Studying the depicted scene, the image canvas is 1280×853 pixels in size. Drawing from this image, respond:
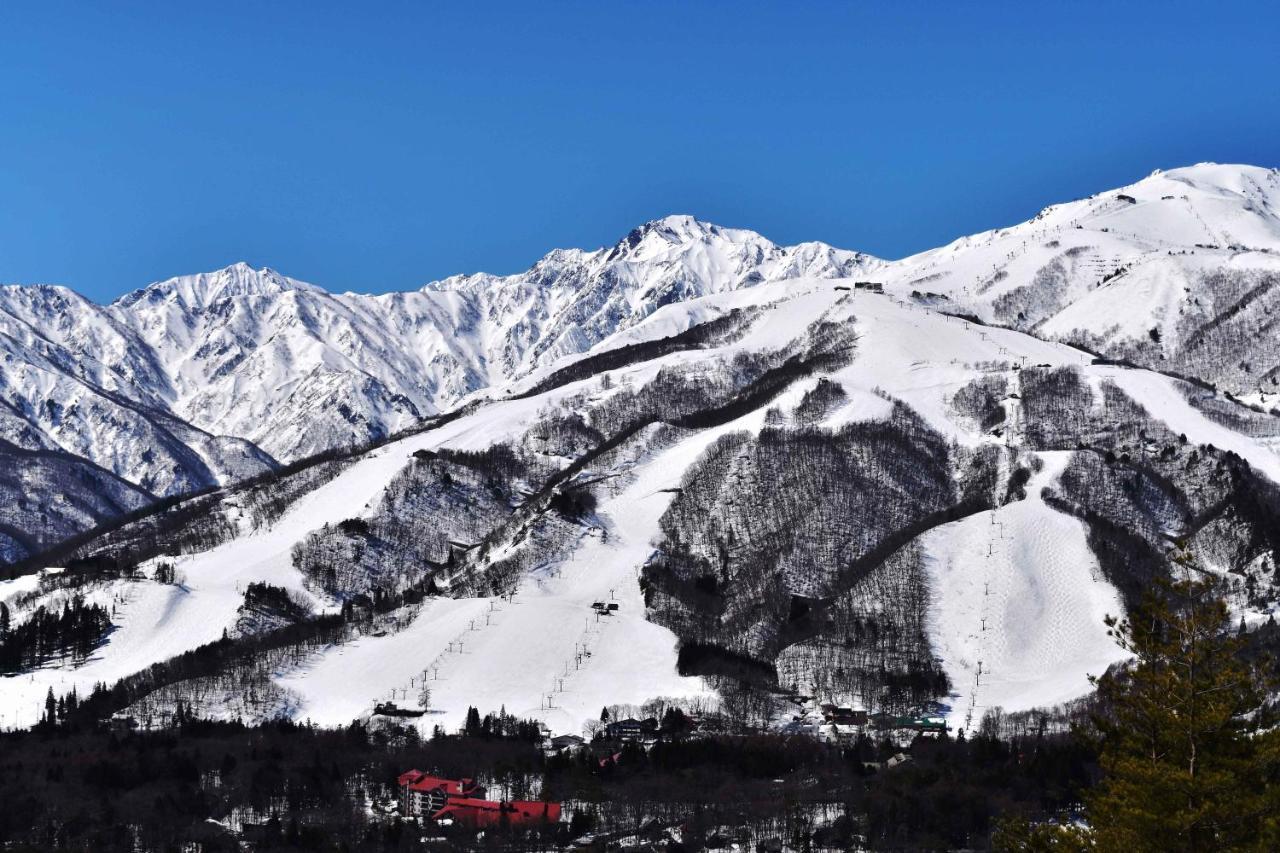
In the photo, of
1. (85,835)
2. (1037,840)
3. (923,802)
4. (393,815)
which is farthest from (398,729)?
(1037,840)

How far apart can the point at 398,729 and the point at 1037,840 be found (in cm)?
15355

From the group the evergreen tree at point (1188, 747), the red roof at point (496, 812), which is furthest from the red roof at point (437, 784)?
the evergreen tree at point (1188, 747)

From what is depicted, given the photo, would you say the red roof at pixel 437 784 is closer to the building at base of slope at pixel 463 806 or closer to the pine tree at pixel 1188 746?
the building at base of slope at pixel 463 806

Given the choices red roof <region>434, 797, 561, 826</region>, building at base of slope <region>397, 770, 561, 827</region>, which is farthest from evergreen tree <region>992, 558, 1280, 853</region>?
red roof <region>434, 797, 561, 826</region>

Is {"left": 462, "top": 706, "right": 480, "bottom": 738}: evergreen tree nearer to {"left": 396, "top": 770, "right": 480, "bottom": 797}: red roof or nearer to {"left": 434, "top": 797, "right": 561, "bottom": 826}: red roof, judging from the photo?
{"left": 396, "top": 770, "right": 480, "bottom": 797}: red roof

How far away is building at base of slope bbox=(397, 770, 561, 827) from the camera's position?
16285cm

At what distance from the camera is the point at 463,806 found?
166m

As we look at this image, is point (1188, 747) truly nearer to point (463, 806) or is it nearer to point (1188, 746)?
point (1188, 746)

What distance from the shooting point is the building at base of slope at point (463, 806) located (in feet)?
534

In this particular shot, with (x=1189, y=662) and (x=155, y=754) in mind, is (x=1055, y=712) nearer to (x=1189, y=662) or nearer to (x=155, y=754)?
(x=155, y=754)

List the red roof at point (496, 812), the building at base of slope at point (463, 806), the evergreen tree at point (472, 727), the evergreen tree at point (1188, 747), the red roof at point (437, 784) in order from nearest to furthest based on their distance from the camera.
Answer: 1. the evergreen tree at point (1188, 747)
2. the red roof at point (496, 812)
3. the building at base of slope at point (463, 806)
4. the red roof at point (437, 784)
5. the evergreen tree at point (472, 727)

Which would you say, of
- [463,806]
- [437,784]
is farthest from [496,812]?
[437,784]

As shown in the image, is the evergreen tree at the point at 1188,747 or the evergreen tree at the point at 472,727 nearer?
the evergreen tree at the point at 1188,747

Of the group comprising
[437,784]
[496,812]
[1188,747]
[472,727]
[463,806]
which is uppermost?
[472,727]
